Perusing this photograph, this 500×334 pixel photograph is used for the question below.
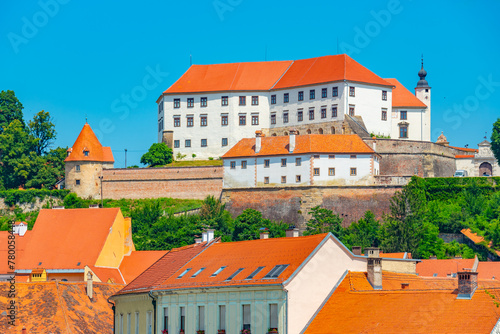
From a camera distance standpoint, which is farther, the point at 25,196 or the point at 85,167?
the point at 25,196

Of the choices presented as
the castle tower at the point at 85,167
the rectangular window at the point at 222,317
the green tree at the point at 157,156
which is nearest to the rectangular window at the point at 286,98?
the green tree at the point at 157,156

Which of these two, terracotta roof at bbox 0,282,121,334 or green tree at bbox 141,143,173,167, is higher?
green tree at bbox 141,143,173,167

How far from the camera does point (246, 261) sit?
45.7m

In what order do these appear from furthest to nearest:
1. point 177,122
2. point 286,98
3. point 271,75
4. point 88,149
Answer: point 271,75 < point 177,122 < point 286,98 < point 88,149

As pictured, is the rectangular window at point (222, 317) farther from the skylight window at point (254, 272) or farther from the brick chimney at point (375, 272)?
the brick chimney at point (375, 272)

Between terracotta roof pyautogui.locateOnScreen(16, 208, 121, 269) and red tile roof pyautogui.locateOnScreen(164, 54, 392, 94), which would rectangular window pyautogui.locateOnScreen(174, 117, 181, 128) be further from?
terracotta roof pyautogui.locateOnScreen(16, 208, 121, 269)

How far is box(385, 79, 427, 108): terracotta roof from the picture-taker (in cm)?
10369

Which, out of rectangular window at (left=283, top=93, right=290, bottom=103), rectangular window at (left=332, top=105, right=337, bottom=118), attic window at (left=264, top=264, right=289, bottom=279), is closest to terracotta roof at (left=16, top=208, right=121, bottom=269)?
attic window at (left=264, top=264, right=289, bottom=279)

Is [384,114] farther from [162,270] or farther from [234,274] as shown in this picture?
[234,274]

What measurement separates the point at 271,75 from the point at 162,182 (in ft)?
63.4

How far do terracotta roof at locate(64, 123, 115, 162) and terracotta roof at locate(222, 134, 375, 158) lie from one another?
13293 millimetres

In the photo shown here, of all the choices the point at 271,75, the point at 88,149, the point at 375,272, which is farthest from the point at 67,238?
the point at 271,75

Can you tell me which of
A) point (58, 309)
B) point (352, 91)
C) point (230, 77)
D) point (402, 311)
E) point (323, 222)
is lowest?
point (58, 309)

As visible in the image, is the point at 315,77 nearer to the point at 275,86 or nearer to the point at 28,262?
the point at 275,86
